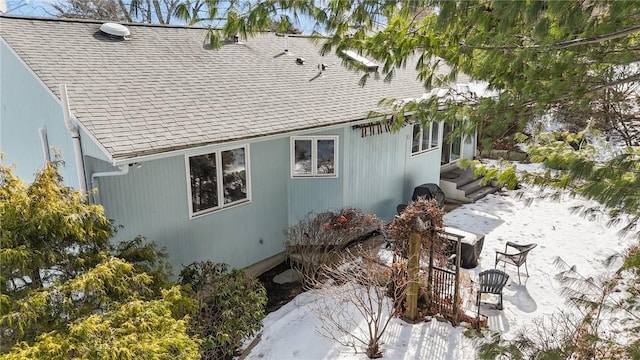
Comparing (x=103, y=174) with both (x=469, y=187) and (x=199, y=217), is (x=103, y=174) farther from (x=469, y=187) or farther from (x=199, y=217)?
(x=469, y=187)

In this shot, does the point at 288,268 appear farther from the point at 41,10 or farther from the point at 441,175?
the point at 41,10

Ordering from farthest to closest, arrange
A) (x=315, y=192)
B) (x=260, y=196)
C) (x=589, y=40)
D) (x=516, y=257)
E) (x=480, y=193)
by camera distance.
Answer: (x=480, y=193)
(x=315, y=192)
(x=260, y=196)
(x=516, y=257)
(x=589, y=40)

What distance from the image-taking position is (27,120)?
7.46m

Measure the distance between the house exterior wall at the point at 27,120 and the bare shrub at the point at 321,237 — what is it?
420 centimetres

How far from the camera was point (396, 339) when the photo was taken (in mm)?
6430

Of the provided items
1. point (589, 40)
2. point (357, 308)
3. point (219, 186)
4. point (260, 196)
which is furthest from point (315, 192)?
point (589, 40)

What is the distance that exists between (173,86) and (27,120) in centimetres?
268

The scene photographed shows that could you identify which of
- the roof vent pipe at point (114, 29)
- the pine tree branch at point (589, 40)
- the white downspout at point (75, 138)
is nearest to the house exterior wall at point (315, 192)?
the white downspout at point (75, 138)

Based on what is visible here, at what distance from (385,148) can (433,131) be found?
2.76m

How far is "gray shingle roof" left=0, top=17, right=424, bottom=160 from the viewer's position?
6281mm

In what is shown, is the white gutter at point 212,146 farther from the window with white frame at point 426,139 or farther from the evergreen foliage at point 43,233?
the window with white frame at point 426,139

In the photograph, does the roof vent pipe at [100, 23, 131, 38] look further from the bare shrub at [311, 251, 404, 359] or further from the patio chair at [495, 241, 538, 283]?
the patio chair at [495, 241, 538, 283]

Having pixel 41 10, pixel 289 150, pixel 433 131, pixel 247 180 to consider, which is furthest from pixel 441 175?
pixel 41 10

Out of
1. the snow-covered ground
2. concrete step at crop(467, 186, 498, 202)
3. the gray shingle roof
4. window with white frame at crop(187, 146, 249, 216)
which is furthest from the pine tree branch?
concrete step at crop(467, 186, 498, 202)
